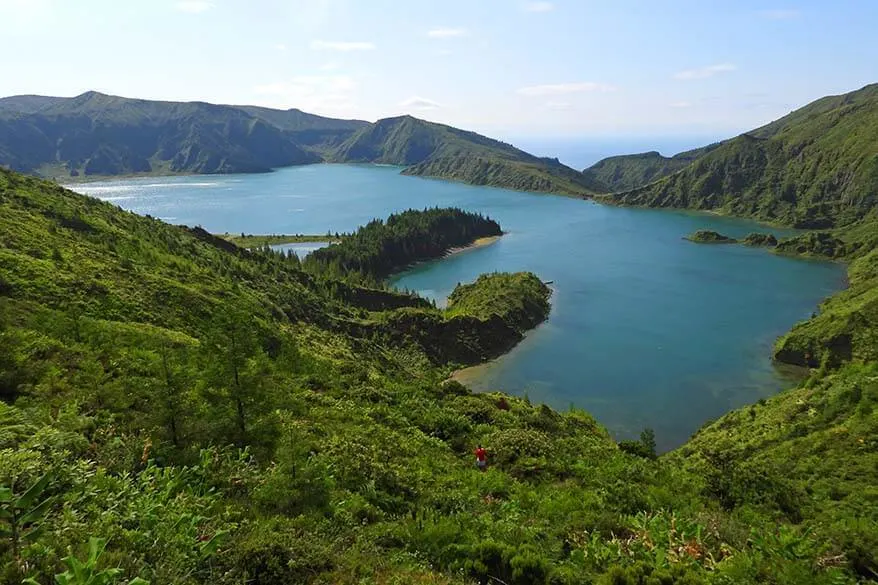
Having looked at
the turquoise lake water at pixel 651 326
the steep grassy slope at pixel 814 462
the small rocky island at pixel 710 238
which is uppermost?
the small rocky island at pixel 710 238

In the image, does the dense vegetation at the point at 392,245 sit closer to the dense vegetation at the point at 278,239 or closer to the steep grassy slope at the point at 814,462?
the dense vegetation at the point at 278,239

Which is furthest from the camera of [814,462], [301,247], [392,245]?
[301,247]

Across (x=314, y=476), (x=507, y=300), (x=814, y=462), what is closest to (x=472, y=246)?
(x=507, y=300)

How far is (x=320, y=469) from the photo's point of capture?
60.3ft

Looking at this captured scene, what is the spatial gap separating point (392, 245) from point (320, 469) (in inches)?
5820

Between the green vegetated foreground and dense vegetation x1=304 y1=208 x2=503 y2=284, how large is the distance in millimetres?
79684

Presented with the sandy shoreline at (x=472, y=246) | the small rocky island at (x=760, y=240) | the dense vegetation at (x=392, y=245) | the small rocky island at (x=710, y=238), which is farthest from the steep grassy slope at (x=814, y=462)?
the small rocky island at (x=710, y=238)

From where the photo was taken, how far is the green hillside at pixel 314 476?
12.4 metres

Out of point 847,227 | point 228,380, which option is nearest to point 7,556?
point 228,380

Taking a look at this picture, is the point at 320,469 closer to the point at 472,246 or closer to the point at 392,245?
the point at 392,245

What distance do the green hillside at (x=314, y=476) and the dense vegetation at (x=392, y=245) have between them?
8174 centimetres

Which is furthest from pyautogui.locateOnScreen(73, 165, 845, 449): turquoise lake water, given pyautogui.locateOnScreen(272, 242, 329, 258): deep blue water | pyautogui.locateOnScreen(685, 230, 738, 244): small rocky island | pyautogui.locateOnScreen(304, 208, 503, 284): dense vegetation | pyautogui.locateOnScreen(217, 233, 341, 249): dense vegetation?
pyautogui.locateOnScreen(217, 233, 341, 249): dense vegetation

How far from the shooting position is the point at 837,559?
16.8m

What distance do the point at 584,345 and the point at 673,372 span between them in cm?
1607
